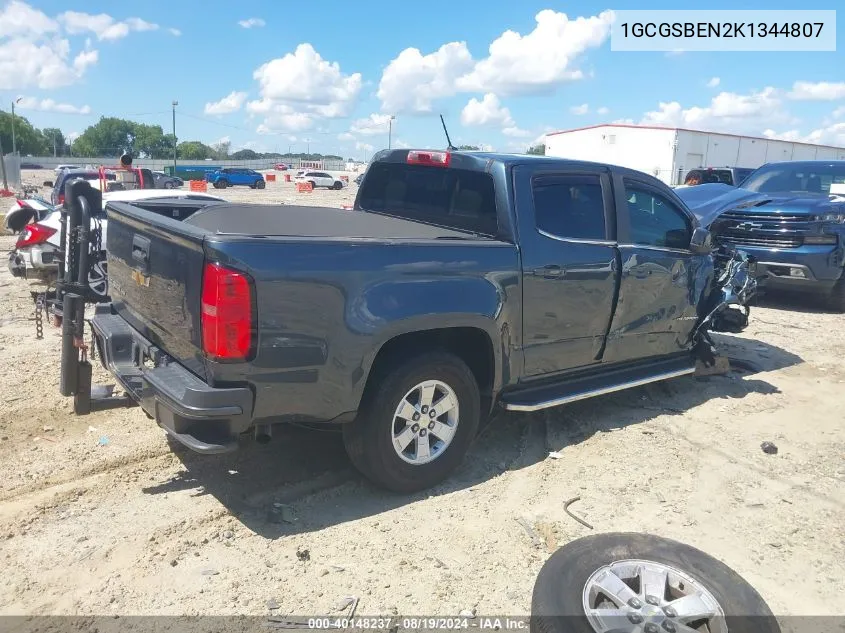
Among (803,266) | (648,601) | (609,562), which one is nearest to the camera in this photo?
(648,601)

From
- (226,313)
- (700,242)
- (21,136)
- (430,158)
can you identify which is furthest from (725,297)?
(21,136)

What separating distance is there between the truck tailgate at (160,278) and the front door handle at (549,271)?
206 centimetres

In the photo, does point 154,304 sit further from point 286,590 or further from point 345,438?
point 286,590

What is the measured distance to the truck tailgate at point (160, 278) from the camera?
3234mm

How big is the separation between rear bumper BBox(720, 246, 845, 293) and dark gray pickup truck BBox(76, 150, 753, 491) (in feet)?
13.4

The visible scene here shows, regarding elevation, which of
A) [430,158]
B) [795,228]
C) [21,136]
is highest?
[21,136]

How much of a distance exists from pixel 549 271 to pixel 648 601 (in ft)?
6.92

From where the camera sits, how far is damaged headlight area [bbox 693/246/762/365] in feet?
19.1

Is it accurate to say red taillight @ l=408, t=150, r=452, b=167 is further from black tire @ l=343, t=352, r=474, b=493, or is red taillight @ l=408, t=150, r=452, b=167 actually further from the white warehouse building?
the white warehouse building

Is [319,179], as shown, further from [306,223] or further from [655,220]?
[306,223]

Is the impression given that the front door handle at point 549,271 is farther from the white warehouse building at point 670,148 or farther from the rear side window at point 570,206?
the white warehouse building at point 670,148

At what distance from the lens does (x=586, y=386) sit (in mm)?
4684

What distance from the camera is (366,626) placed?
2.85 m

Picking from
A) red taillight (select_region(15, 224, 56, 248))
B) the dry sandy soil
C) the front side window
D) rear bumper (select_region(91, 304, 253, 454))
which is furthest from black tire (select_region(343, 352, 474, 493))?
red taillight (select_region(15, 224, 56, 248))
